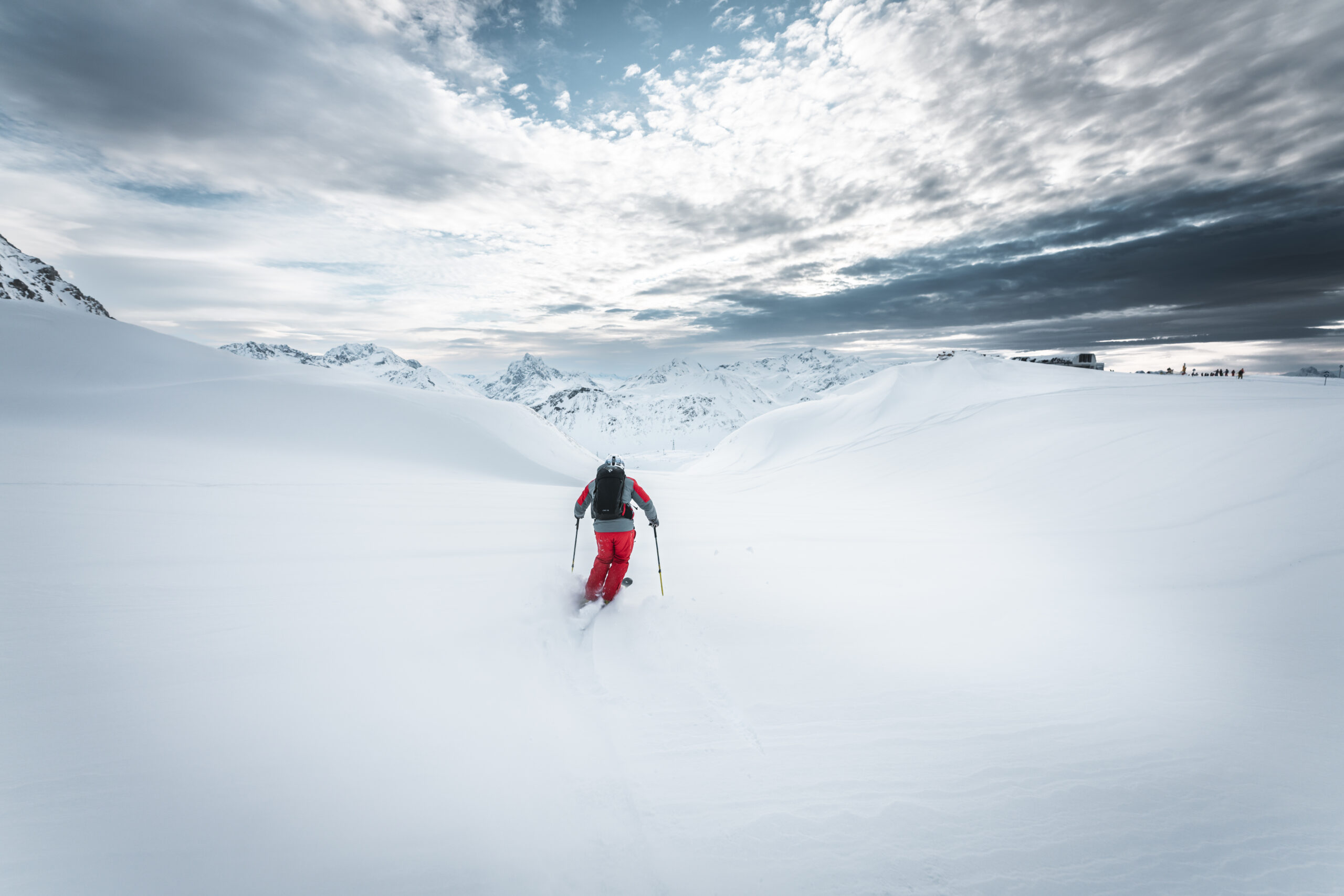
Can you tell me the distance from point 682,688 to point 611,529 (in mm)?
2450

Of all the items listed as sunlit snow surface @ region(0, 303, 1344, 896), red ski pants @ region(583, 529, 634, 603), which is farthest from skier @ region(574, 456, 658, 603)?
sunlit snow surface @ region(0, 303, 1344, 896)

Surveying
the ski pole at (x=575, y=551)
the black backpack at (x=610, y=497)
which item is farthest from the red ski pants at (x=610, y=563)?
the ski pole at (x=575, y=551)

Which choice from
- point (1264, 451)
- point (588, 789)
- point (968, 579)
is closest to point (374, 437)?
point (588, 789)

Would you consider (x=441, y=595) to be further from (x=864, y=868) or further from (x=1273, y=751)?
(x=1273, y=751)

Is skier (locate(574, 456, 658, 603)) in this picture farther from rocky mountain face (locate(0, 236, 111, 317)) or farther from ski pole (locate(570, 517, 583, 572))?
rocky mountain face (locate(0, 236, 111, 317))

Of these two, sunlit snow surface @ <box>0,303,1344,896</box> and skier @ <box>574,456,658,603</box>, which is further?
skier @ <box>574,456,658,603</box>

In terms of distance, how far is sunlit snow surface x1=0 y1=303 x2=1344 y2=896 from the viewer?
9.95 ft

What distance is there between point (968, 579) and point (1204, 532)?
4.03m

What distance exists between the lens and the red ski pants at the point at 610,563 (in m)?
6.73

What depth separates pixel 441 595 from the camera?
630cm

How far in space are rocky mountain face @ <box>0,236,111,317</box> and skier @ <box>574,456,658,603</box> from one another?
150 meters

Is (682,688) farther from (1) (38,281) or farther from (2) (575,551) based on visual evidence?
(1) (38,281)

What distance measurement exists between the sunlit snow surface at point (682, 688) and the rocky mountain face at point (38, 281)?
484 feet

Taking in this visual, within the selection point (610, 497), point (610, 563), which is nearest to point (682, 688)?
point (610, 563)
